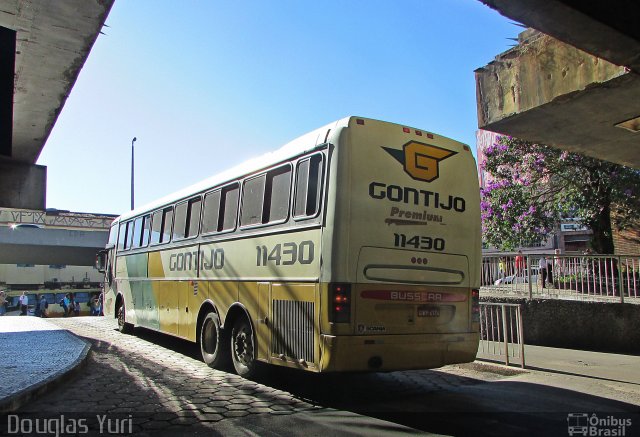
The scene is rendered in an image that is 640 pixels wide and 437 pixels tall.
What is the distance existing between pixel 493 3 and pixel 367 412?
461cm

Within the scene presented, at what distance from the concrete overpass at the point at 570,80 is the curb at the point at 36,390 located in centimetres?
651

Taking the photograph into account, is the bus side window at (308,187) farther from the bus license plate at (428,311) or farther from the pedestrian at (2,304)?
the pedestrian at (2,304)

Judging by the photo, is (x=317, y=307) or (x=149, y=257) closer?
(x=317, y=307)

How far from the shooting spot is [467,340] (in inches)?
259

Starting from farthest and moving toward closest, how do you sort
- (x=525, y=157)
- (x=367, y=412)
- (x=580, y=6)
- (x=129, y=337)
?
(x=525, y=157), (x=129, y=337), (x=367, y=412), (x=580, y=6)

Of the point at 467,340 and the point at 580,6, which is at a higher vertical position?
the point at 580,6

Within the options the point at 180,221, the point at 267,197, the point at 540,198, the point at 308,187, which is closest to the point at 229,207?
the point at 267,197

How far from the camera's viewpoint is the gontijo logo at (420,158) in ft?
21.0

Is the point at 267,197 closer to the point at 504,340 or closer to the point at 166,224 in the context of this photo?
the point at 166,224

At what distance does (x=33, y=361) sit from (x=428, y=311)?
6.49 metres

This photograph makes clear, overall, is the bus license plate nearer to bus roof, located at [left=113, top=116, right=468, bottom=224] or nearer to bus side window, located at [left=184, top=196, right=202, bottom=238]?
bus roof, located at [left=113, top=116, right=468, bottom=224]

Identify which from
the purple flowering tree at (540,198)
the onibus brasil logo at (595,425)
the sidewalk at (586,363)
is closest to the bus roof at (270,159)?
the onibus brasil logo at (595,425)

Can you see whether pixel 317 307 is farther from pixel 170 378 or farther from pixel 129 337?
pixel 129 337

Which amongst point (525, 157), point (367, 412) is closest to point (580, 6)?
point (367, 412)
